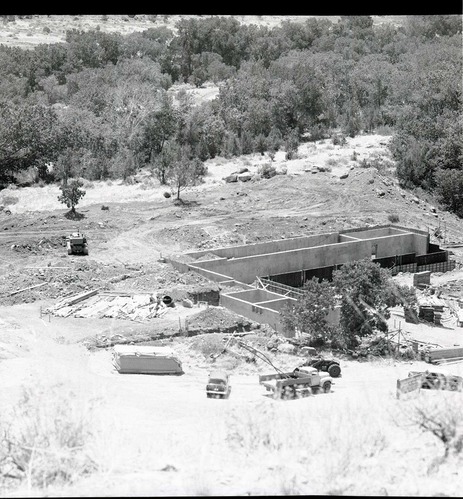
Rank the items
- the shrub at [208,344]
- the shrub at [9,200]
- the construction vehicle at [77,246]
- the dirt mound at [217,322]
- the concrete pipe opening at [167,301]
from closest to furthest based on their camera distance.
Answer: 1. the shrub at [208,344]
2. the dirt mound at [217,322]
3. the concrete pipe opening at [167,301]
4. the construction vehicle at [77,246]
5. the shrub at [9,200]

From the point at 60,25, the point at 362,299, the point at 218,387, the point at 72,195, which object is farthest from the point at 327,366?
the point at 60,25

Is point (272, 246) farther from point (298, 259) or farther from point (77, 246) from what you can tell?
point (77, 246)

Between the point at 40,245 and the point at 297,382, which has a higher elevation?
the point at 297,382

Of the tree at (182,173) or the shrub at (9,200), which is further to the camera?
the tree at (182,173)

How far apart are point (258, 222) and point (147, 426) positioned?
1917 centimetres

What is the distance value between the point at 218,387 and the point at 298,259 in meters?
11.5

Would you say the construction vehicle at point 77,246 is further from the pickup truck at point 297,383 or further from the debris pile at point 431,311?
the pickup truck at point 297,383

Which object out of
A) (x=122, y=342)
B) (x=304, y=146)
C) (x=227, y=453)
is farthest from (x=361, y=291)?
(x=304, y=146)

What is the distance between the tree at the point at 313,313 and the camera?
19.6 m

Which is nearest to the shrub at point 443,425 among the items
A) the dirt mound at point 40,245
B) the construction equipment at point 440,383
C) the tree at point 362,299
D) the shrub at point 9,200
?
the construction equipment at point 440,383

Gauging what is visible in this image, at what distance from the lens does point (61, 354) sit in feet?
59.7

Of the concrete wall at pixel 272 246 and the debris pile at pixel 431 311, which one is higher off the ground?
the concrete wall at pixel 272 246

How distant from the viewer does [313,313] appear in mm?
19641

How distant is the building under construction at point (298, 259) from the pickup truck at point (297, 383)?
4.87 meters
